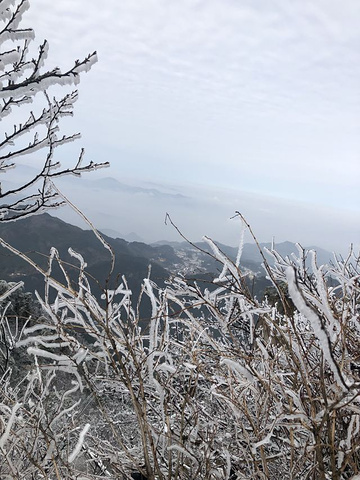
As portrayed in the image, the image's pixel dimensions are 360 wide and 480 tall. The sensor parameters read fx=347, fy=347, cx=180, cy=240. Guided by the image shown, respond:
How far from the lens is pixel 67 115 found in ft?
18.4

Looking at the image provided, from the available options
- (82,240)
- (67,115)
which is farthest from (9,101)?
(82,240)

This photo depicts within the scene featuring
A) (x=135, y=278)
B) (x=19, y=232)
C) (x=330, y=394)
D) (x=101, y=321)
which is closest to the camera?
(x=101, y=321)

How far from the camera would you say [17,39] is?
404 centimetres

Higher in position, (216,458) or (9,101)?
(9,101)

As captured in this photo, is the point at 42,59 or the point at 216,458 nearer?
the point at 216,458

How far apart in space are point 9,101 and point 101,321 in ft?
15.5

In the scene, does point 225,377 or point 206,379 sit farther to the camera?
point 206,379

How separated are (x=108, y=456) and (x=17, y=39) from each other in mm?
4406

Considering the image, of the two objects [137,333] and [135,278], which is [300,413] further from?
[135,278]

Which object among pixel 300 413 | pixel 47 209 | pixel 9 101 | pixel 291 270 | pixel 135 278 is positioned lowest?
pixel 135 278

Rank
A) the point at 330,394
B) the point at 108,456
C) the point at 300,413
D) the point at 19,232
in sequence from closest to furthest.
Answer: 1. the point at 300,413
2. the point at 330,394
3. the point at 108,456
4. the point at 19,232

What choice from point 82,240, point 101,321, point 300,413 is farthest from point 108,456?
point 82,240

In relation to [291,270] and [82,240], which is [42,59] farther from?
[82,240]

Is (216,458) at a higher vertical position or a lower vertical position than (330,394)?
lower
